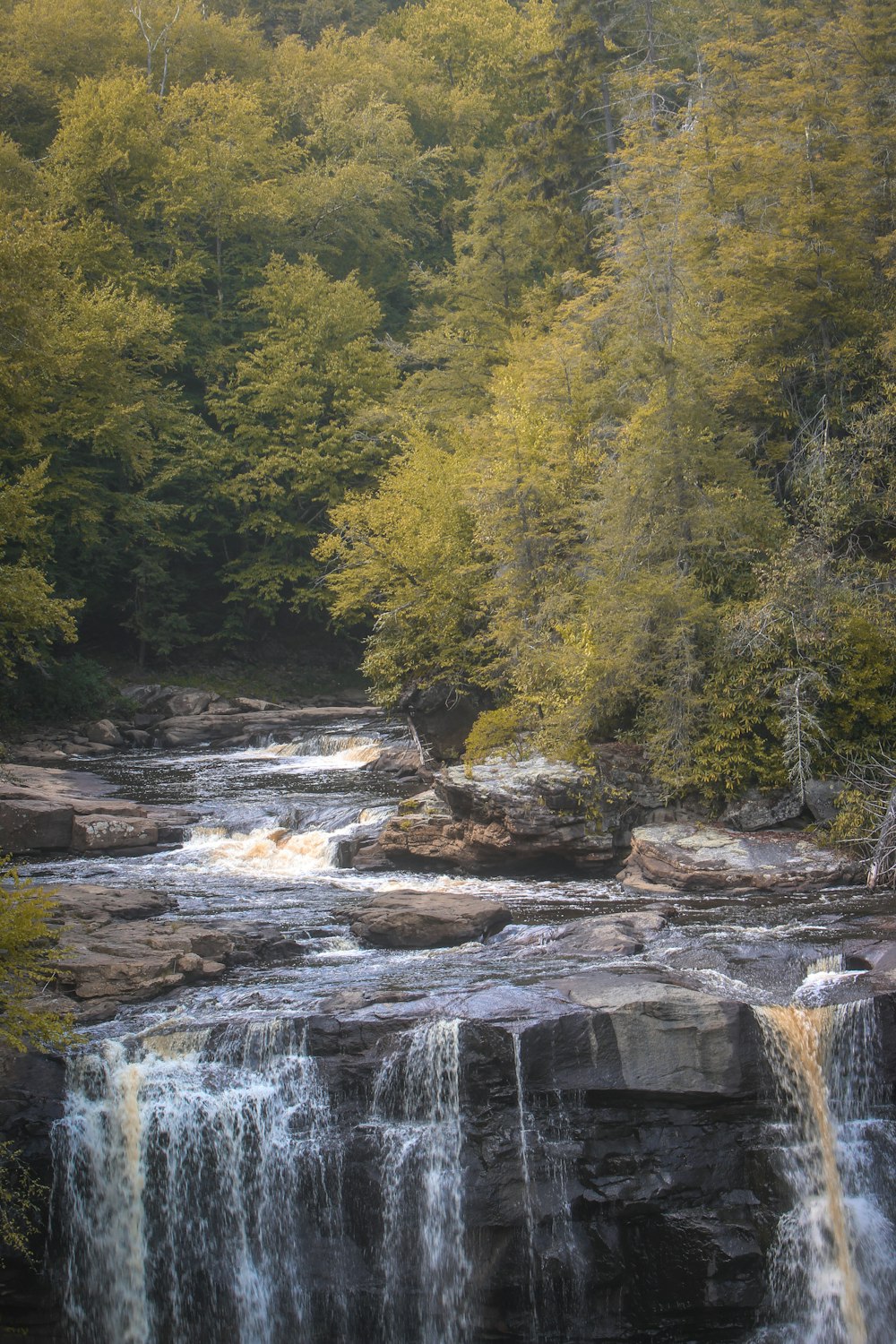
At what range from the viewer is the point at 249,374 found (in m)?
35.0

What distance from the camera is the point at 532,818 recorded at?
15172 millimetres

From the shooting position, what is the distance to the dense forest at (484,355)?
1600 cm

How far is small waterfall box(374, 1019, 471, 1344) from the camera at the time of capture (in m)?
8.51

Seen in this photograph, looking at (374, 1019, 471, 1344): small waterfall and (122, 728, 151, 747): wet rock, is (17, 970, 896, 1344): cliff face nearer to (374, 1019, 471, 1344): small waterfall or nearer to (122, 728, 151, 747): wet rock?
(374, 1019, 471, 1344): small waterfall

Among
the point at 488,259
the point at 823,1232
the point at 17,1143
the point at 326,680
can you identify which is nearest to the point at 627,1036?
the point at 823,1232

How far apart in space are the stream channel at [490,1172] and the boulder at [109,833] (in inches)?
295

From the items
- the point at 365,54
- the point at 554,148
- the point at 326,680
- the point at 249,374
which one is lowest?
the point at 326,680

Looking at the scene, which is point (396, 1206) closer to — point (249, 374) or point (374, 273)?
point (249, 374)

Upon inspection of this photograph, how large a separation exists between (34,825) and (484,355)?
2012 centimetres

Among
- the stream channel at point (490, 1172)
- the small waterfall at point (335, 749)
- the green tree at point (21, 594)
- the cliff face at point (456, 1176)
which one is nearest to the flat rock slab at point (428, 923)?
the stream channel at point (490, 1172)

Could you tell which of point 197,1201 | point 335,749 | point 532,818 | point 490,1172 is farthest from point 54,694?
point 490,1172

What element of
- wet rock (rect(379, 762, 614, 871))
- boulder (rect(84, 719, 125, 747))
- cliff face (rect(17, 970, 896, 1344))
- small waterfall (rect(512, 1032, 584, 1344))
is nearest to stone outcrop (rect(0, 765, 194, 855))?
wet rock (rect(379, 762, 614, 871))

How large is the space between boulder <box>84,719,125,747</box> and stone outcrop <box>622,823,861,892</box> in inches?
634

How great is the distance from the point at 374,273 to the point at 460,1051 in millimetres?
37598
